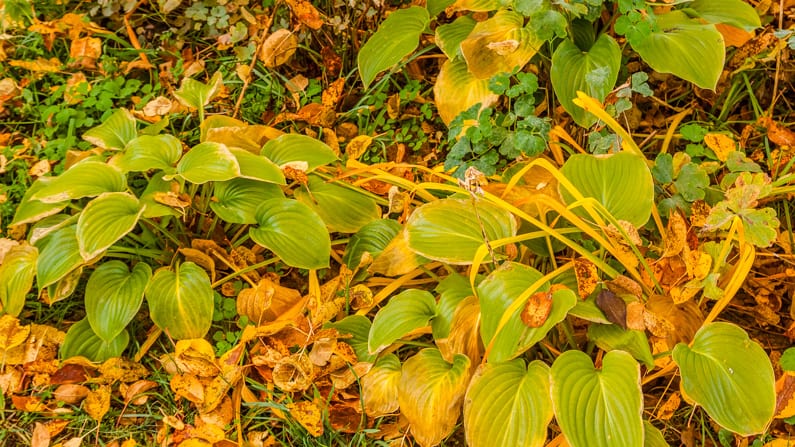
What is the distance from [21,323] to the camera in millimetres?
2119

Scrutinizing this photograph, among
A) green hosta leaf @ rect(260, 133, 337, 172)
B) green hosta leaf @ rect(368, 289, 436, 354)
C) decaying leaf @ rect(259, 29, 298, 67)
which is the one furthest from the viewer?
decaying leaf @ rect(259, 29, 298, 67)

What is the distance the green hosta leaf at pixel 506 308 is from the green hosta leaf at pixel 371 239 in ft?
1.42

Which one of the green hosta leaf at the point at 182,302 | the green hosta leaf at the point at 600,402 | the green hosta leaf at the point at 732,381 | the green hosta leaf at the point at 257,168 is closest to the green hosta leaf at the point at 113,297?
the green hosta leaf at the point at 182,302

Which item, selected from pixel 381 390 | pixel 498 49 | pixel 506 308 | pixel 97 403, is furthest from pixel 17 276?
pixel 498 49

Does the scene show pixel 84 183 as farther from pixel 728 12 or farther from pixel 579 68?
pixel 728 12

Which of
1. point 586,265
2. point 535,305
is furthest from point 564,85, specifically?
point 535,305

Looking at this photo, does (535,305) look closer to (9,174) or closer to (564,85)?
(564,85)

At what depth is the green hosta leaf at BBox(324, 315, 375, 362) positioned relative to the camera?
1.84 metres

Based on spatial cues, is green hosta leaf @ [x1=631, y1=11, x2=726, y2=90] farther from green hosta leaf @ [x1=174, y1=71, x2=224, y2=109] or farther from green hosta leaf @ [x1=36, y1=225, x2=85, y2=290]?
green hosta leaf @ [x1=36, y1=225, x2=85, y2=290]

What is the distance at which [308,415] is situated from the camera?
177 cm

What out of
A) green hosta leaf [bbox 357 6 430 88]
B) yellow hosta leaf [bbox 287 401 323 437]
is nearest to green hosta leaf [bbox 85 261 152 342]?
yellow hosta leaf [bbox 287 401 323 437]

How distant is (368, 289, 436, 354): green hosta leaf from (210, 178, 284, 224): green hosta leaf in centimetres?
49

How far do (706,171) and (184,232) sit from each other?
1451 millimetres

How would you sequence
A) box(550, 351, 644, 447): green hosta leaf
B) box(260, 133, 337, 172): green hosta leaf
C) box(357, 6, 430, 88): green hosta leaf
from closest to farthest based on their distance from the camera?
box(550, 351, 644, 447): green hosta leaf, box(260, 133, 337, 172): green hosta leaf, box(357, 6, 430, 88): green hosta leaf
